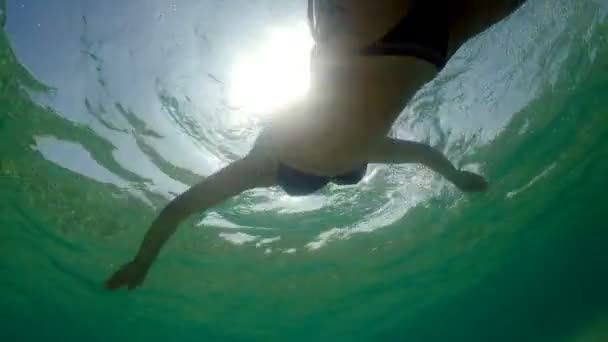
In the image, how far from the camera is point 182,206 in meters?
4.21

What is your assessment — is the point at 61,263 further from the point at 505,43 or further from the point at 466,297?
the point at 466,297

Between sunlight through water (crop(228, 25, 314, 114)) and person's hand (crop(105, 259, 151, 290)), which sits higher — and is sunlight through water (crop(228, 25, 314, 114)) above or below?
above

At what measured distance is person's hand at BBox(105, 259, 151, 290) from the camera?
4.23 m

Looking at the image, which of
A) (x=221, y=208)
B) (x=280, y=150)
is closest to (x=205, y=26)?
(x=280, y=150)

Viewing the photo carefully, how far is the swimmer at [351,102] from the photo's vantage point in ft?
9.68

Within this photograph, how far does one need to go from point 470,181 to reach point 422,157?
0.72 m

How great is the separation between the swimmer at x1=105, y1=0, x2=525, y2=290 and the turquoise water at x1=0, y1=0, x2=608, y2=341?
148 inches

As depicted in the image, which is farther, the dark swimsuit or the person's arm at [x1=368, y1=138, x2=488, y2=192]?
the person's arm at [x1=368, y1=138, x2=488, y2=192]

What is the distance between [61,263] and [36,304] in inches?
394

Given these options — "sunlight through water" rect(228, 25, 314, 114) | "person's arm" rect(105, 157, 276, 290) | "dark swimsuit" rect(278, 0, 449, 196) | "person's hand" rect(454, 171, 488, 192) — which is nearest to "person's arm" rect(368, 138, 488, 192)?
"person's hand" rect(454, 171, 488, 192)

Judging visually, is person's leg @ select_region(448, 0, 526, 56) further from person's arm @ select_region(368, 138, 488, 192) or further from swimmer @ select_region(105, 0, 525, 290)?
person's arm @ select_region(368, 138, 488, 192)

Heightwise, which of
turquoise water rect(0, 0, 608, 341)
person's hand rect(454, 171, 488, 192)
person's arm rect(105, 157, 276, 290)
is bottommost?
person's arm rect(105, 157, 276, 290)

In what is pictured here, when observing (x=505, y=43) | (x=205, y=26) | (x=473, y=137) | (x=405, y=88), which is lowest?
(x=405, y=88)

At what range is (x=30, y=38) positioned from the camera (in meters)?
7.66
